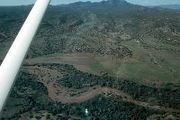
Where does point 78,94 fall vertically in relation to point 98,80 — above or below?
above

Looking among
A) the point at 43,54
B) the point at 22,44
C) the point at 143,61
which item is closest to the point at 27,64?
the point at 43,54

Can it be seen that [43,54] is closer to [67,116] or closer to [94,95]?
[94,95]

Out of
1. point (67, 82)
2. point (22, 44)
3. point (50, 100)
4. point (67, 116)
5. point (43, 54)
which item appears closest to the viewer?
point (22, 44)

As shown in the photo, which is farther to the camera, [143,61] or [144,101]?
[143,61]

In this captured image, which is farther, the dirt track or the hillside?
the dirt track

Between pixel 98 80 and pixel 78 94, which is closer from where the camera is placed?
pixel 78 94

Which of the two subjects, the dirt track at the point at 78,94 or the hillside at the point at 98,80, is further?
the dirt track at the point at 78,94

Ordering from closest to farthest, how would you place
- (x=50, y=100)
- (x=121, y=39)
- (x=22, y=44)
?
(x=22, y=44)
(x=50, y=100)
(x=121, y=39)

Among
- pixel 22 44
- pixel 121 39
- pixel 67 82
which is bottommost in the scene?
pixel 121 39

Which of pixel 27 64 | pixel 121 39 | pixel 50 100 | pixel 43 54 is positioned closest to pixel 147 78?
pixel 50 100

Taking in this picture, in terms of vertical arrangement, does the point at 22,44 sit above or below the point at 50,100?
above
